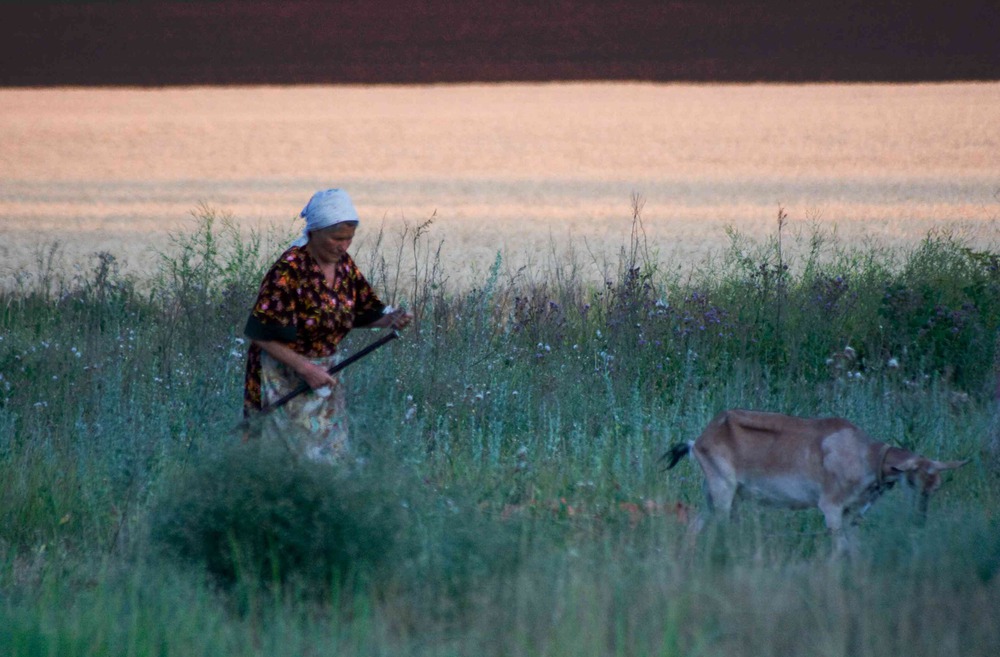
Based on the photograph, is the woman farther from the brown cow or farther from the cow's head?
the cow's head

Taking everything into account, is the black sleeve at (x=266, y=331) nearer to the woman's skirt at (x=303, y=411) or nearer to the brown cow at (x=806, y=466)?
the woman's skirt at (x=303, y=411)

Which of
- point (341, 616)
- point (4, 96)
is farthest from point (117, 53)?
point (341, 616)

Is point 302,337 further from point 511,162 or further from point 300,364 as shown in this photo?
point 511,162

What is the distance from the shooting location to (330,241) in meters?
5.73

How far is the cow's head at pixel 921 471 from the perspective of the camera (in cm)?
522

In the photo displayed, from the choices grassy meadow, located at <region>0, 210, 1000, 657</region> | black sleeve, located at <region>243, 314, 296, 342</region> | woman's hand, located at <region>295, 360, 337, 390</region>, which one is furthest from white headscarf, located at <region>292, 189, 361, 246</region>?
grassy meadow, located at <region>0, 210, 1000, 657</region>

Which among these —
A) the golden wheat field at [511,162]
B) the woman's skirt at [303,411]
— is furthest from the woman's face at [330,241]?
the golden wheat field at [511,162]

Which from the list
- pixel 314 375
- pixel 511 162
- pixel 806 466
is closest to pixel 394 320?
pixel 314 375

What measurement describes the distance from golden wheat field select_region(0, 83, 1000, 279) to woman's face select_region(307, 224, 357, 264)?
8.46 metres

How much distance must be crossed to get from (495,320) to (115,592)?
220 inches

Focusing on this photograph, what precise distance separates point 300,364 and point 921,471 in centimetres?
287

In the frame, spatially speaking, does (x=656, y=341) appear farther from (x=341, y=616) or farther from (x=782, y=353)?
(x=341, y=616)

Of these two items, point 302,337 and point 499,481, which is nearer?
point 302,337

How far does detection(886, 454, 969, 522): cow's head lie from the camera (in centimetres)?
522
